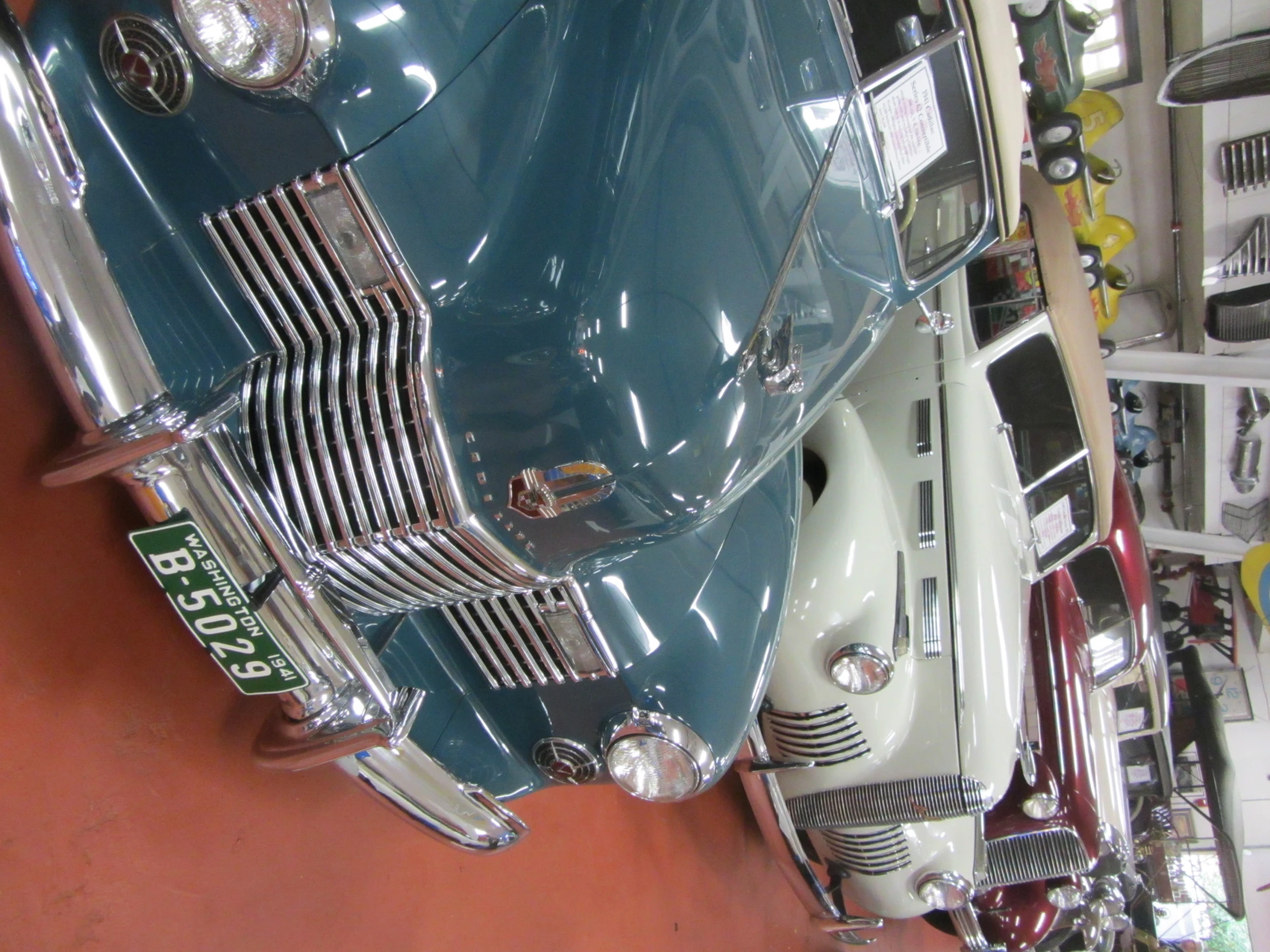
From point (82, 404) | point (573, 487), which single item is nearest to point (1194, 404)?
point (573, 487)

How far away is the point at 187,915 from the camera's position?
1834mm

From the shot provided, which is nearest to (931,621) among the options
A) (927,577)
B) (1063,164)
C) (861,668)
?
(927,577)

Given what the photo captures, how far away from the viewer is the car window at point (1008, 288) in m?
3.45

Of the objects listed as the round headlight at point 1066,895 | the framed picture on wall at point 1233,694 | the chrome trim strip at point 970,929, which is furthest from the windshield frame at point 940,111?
the framed picture on wall at point 1233,694

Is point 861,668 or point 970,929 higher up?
point 861,668

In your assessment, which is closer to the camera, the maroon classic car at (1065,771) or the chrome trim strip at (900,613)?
the chrome trim strip at (900,613)

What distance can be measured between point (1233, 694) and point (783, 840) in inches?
394

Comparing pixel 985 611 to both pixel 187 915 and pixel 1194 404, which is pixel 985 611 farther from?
pixel 1194 404

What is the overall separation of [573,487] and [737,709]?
2.86ft

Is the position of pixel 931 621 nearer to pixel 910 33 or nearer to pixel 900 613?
pixel 900 613

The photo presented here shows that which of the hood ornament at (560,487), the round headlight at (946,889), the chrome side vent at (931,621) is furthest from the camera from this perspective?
the round headlight at (946,889)

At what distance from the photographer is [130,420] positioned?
1.34 metres

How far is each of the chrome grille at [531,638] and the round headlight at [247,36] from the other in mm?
1024

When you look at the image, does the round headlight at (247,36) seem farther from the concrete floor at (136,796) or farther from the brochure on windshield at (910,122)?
the brochure on windshield at (910,122)
